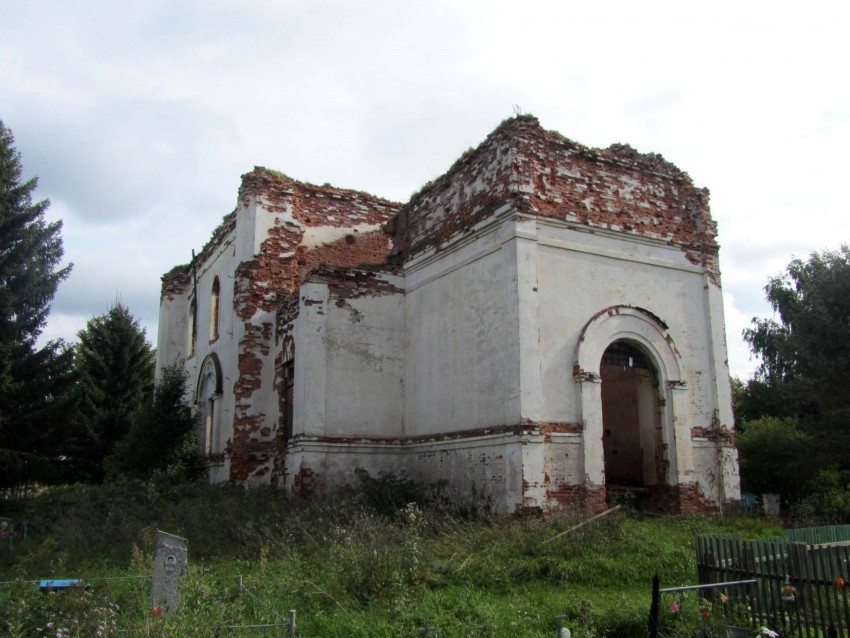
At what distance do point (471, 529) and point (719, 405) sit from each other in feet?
21.5

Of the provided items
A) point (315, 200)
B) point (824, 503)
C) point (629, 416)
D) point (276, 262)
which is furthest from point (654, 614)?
point (315, 200)

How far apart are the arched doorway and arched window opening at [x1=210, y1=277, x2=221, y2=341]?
11.9 m

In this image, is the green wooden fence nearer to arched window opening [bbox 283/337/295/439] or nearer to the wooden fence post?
the wooden fence post

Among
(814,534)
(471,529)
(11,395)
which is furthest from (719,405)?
(11,395)

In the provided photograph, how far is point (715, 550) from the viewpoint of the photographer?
802 cm

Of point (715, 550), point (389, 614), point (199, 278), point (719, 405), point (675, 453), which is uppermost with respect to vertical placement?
point (199, 278)

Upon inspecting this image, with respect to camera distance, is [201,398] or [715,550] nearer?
[715,550]

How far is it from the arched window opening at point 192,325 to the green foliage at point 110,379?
2789 mm

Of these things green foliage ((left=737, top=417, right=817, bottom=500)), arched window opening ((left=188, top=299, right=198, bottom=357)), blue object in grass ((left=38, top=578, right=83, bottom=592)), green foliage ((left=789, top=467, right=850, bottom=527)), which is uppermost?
arched window opening ((left=188, top=299, right=198, bottom=357))

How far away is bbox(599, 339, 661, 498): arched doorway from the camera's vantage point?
14.2 meters

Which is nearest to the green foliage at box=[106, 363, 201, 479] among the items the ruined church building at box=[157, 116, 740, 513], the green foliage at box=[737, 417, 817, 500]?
the ruined church building at box=[157, 116, 740, 513]

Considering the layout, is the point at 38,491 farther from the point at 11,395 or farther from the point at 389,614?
the point at 389,614

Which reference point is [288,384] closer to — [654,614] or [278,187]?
[278,187]

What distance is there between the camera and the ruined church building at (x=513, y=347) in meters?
12.9
